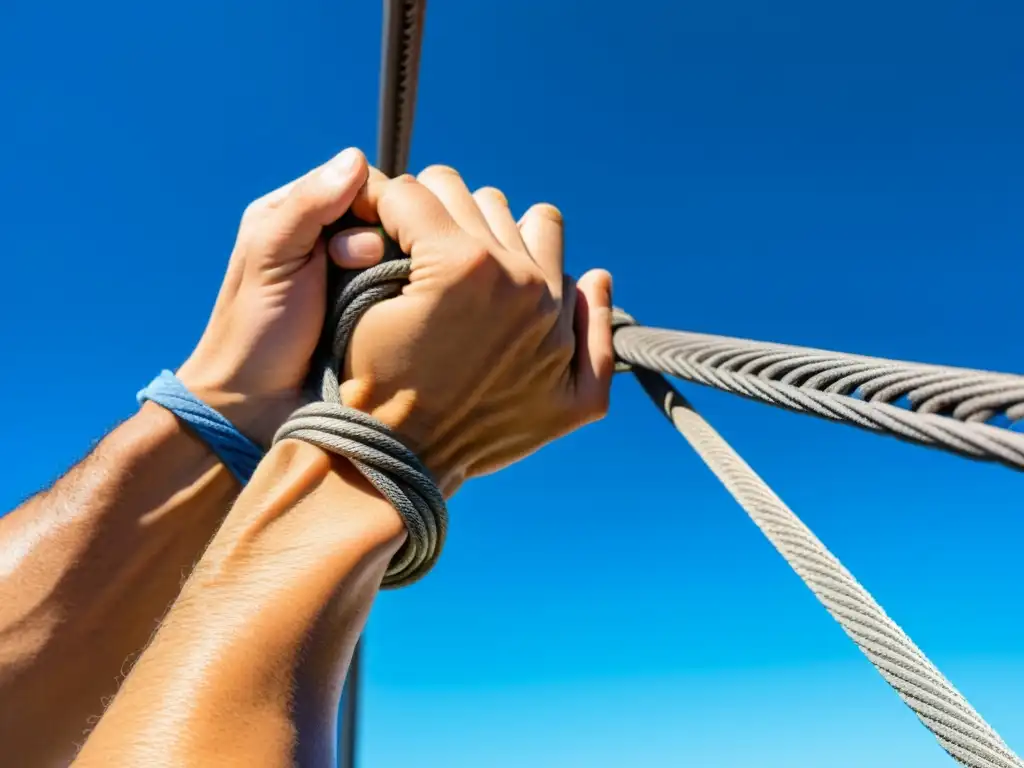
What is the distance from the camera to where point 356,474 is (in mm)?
903

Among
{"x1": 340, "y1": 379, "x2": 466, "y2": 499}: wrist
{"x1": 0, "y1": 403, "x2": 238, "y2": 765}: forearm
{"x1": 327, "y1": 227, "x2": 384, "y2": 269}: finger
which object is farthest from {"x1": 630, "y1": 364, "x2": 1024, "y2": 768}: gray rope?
{"x1": 0, "y1": 403, "x2": 238, "y2": 765}: forearm

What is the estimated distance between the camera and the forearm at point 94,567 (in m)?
1.12

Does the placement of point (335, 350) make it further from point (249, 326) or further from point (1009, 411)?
point (1009, 411)

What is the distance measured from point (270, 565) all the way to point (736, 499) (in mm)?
586

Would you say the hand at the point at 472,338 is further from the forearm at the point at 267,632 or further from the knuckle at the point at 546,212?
the forearm at the point at 267,632

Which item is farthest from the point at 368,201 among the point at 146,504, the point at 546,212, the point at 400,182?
the point at 146,504

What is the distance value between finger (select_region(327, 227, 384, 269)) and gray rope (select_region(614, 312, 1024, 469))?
43 centimetres

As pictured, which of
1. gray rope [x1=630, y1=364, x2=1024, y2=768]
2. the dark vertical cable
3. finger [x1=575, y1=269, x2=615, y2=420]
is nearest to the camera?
gray rope [x1=630, y1=364, x2=1024, y2=768]

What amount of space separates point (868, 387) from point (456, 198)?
67cm

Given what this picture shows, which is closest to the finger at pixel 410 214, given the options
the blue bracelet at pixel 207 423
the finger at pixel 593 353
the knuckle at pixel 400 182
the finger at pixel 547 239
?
the knuckle at pixel 400 182

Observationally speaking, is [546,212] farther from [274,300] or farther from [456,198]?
[274,300]

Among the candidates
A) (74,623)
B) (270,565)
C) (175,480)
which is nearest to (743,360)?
(270,565)

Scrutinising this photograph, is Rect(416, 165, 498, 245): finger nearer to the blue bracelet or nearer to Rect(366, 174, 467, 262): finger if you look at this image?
Rect(366, 174, 467, 262): finger

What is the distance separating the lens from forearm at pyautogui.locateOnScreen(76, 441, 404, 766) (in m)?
0.55
